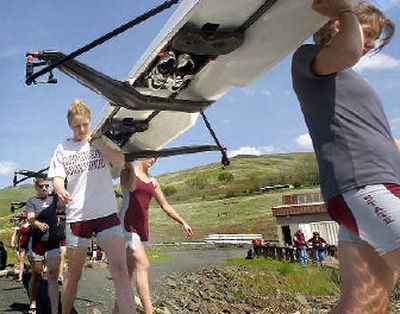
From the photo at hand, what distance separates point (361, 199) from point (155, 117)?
4.19 meters

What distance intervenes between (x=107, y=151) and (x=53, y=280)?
8.47 feet

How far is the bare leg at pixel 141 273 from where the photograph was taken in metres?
5.02

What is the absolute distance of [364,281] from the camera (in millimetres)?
2154

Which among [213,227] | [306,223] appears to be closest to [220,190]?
[213,227]

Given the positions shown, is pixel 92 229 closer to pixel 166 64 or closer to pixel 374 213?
pixel 166 64

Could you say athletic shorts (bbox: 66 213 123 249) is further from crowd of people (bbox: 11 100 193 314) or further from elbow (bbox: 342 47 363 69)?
elbow (bbox: 342 47 363 69)

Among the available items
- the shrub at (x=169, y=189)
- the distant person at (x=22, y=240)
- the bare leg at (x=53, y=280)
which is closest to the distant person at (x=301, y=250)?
the distant person at (x=22, y=240)

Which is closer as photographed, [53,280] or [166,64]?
[166,64]

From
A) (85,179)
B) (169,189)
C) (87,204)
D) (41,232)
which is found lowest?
(41,232)

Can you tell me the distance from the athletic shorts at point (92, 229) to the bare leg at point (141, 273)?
952 mm

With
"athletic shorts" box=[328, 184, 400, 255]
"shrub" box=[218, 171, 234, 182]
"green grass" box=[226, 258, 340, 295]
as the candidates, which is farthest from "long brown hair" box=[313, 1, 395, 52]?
"shrub" box=[218, 171, 234, 182]

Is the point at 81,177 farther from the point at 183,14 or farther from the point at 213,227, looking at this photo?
the point at 213,227

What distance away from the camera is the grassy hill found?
53.5 m

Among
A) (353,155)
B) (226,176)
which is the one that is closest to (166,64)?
(353,155)
